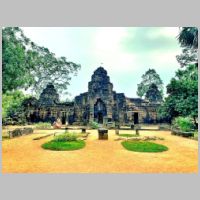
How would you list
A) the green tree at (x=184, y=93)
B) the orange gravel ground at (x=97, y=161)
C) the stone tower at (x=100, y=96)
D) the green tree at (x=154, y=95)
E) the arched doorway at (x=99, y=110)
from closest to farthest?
the orange gravel ground at (x=97, y=161)
the green tree at (x=184, y=93)
the stone tower at (x=100, y=96)
the arched doorway at (x=99, y=110)
the green tree at (x=154, y=95)

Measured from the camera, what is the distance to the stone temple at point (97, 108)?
32.8m

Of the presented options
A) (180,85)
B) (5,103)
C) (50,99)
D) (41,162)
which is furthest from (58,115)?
(41,162)

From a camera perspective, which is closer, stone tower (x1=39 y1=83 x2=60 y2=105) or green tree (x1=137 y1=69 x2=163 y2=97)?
stone tower (x1=39 y1=83 x2=60 y2=105)

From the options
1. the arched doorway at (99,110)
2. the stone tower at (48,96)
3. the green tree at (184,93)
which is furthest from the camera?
the stone tower at (48,96)

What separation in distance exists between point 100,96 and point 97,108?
1.72 m

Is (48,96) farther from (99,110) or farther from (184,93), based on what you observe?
(184,93)

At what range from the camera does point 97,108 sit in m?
33.5

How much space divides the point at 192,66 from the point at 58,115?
20157 millimetres

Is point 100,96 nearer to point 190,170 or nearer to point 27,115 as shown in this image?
point 27,115

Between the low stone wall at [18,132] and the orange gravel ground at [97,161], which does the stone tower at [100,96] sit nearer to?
the low stone wall at [18,132]

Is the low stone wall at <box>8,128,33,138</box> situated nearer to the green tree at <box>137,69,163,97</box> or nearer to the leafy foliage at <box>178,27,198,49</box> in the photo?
the leafy foliage at <box>178,27,198,49</box>

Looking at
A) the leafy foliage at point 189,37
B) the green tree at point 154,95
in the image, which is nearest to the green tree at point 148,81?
the green tree at point 154,95

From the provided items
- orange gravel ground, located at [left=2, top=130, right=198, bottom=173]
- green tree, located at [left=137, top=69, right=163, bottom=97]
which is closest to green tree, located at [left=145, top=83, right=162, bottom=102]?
green tree, located at [left=137, top=69, right=163, bottom=97]

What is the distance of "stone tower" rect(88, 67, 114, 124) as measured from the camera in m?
33.2
